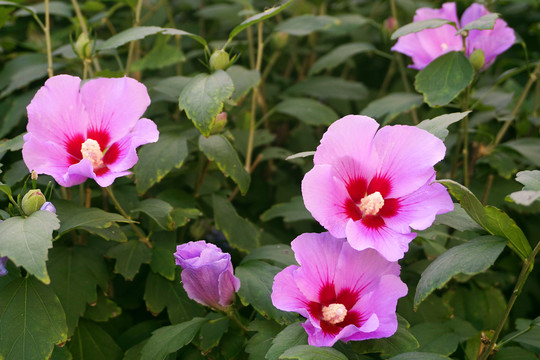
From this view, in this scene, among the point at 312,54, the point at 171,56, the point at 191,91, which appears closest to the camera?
the point at 191,91

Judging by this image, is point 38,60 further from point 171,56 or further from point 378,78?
point 378,78

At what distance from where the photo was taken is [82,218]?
0.79 m

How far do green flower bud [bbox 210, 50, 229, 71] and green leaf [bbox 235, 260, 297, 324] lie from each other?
31 centimetres

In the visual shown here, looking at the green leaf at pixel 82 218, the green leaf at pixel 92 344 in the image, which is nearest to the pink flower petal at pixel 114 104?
the green leaf at pixel 82 218

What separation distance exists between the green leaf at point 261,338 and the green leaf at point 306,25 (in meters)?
0.66

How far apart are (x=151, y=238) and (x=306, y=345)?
0.45 meters

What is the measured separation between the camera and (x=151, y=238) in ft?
3.37

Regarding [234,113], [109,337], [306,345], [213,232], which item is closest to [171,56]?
[234,113]

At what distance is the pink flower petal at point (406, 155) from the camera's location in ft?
2.38

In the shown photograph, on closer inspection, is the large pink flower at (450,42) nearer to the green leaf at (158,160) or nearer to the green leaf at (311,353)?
the green leaf at (158,160)

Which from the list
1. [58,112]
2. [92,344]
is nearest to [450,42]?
[58,112]

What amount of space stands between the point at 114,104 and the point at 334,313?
42 centimetres

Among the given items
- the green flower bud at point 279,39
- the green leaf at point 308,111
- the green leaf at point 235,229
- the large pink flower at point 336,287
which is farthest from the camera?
the green flower bud at point 279,39

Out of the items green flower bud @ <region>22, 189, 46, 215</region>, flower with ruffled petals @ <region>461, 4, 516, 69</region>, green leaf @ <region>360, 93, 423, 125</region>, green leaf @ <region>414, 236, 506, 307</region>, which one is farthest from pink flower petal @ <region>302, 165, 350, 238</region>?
flower with ruffled petals @ <region>461, 4, 516, 69</region>
